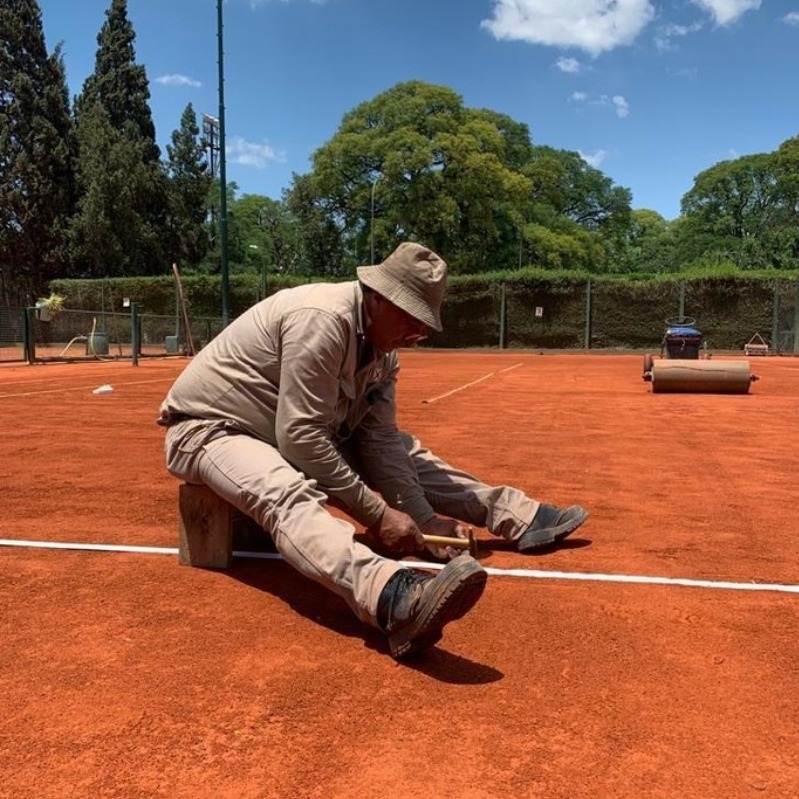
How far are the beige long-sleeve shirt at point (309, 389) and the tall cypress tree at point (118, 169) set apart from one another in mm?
38379

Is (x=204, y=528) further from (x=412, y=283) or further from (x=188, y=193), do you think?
(x=188, y=193)

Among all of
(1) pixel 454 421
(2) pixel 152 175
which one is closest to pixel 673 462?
(1) pixel 454 421

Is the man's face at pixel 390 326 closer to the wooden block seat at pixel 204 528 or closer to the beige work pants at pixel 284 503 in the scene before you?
the beige work pants at pixel 284 503

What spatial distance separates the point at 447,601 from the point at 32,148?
1638 inches

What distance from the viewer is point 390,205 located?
40.0 meters

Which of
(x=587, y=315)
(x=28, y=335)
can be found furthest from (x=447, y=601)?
(x=587, y=315)

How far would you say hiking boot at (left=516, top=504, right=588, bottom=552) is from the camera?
3.55 m

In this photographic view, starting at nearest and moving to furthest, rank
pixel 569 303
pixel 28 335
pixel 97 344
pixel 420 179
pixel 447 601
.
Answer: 1. pixel 447 601
2. pixel 28 335
3. pixel 97 344
4. pixel 569 303
5. pixel 420 179

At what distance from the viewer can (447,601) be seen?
7.45ft

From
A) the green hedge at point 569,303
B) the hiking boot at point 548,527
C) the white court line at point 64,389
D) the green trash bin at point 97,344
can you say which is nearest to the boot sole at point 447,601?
the hiking boot at point 548,527

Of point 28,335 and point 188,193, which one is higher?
point 188,193

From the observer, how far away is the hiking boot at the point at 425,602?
228 centimetres

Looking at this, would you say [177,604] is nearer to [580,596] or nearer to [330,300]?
[330,300]

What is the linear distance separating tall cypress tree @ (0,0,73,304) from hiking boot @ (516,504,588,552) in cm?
3989
